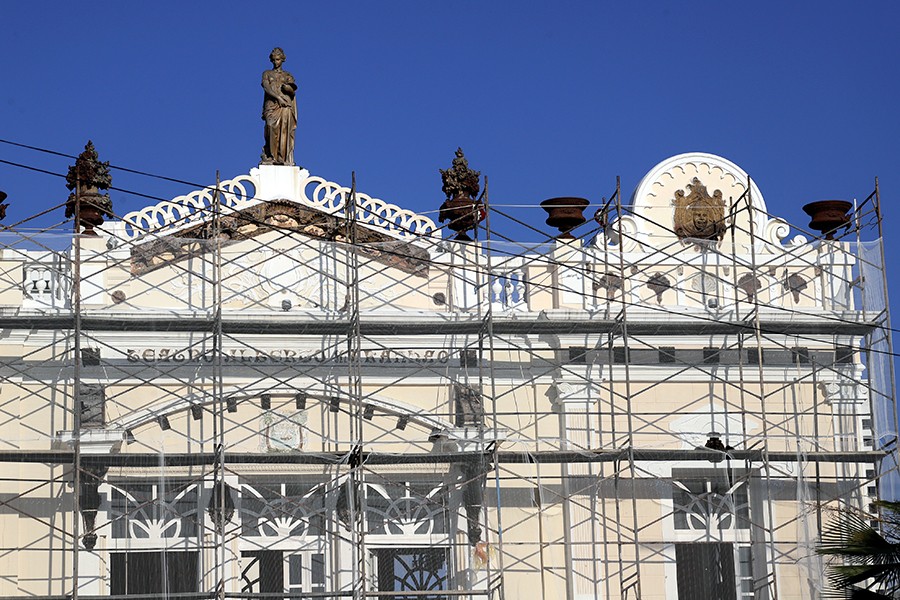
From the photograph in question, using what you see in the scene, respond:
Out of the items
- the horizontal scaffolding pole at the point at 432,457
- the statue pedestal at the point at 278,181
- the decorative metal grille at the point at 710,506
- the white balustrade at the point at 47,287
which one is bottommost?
the decorative metal grille at the point at 710,506

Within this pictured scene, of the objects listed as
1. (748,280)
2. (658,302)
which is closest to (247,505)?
(658,302)

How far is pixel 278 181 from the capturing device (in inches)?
733

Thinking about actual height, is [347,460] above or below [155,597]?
above

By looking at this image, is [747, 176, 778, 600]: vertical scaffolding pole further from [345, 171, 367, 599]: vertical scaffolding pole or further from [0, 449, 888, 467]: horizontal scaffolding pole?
[345, 171, 367, 599]: vertical scaffolding pole

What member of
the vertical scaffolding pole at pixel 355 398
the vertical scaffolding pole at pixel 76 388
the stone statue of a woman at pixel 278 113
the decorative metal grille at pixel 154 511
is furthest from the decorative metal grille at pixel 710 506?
the vertical scaffolding pole at pixel 76 388

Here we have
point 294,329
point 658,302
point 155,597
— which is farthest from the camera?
point 658,302

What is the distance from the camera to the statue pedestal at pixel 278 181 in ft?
60.9

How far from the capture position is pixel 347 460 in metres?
17.3

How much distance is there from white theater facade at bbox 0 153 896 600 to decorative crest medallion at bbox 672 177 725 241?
320 mm

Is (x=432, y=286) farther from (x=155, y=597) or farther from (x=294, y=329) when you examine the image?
(x=155, y=597)

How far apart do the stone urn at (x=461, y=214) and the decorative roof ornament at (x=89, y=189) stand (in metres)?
4.23

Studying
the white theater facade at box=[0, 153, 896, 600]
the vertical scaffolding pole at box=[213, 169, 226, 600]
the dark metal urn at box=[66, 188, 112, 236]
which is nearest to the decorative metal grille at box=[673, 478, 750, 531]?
the white theater facade at box=[0, 153, 896, 600]

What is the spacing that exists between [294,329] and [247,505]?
7.35ft

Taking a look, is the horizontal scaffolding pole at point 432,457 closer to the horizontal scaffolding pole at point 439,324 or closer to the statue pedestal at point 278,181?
the horizontal scaffolding pole at point 439,324
